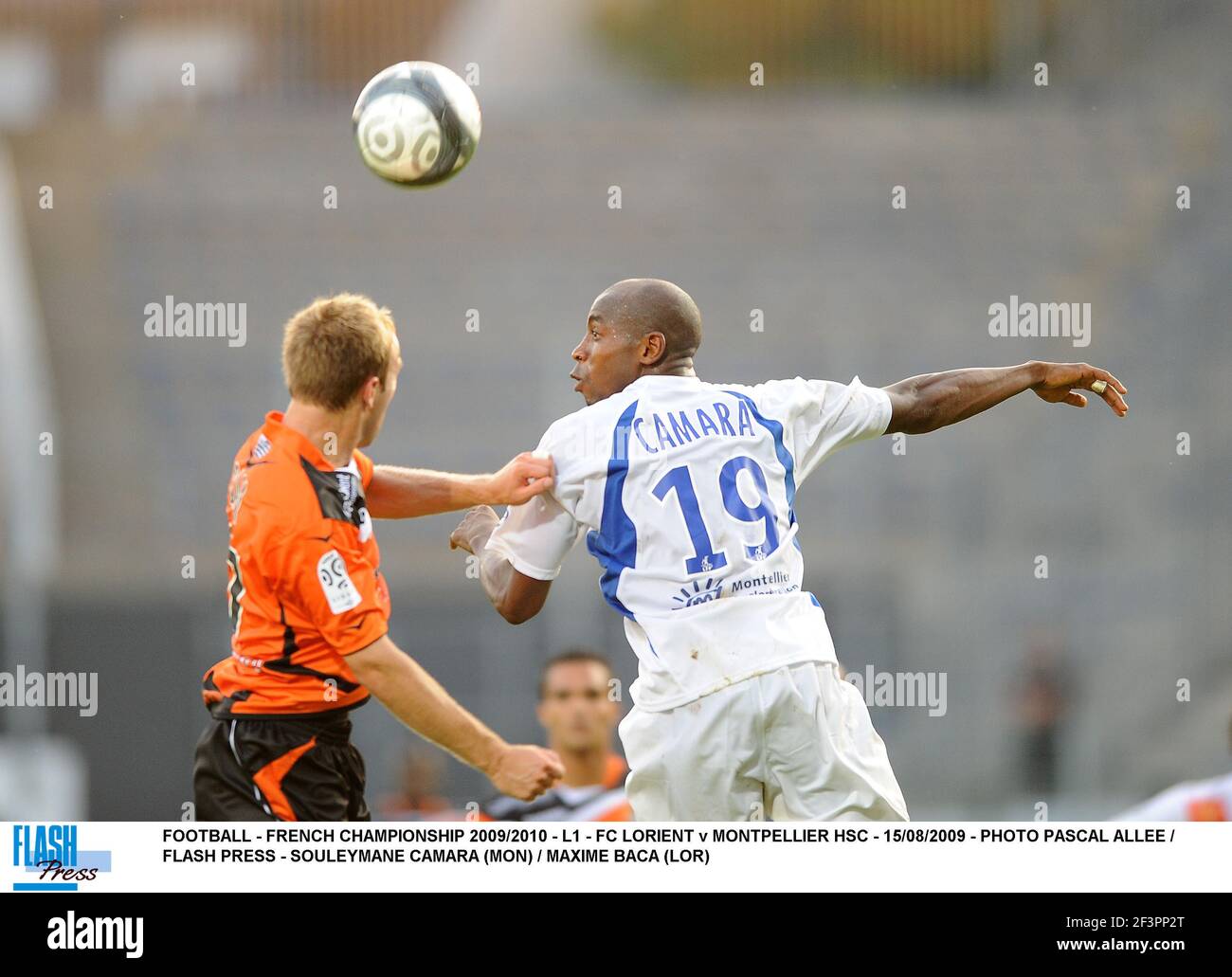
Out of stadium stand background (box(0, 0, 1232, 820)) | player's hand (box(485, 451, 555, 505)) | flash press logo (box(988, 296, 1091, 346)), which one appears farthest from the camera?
flash press logo (box(988, 296, 1091, 346))

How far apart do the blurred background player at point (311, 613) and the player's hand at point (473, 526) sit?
63 cm

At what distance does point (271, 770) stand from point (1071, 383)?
135 inches

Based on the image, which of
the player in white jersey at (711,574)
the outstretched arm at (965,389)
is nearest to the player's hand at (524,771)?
the player in white jersey at (711,574)

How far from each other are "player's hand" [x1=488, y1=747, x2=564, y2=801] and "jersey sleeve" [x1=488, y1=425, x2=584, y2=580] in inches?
32.7

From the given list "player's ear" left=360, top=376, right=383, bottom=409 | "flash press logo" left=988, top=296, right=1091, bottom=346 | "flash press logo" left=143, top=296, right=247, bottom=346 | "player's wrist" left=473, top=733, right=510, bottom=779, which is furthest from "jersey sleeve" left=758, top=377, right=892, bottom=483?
"flash press logo" left=143, top=296, right=247, bottom=346

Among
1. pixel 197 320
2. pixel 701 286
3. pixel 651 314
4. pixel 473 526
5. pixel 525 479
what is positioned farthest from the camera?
pixel 197 320

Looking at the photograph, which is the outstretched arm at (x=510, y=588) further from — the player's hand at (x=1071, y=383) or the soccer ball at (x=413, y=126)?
the player's hand at (x=1071, y=383)

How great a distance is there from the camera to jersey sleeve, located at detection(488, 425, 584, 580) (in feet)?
19.5

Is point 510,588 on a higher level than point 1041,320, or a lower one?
lower

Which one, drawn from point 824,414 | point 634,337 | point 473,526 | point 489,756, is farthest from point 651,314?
point 489,756

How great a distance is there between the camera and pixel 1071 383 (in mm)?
6320

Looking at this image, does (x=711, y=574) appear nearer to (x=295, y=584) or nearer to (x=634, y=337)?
(x=634, y=337)

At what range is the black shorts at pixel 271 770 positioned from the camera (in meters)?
5.59
